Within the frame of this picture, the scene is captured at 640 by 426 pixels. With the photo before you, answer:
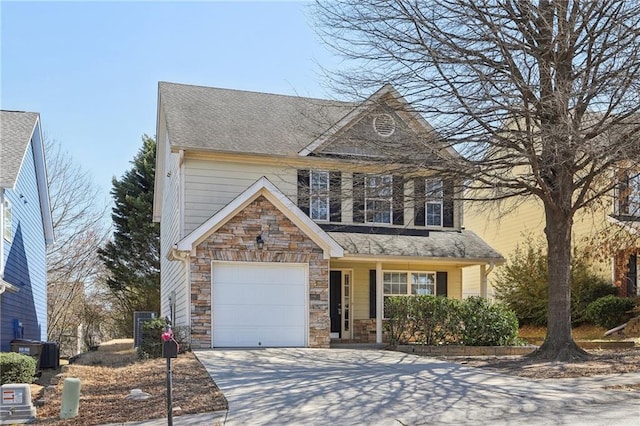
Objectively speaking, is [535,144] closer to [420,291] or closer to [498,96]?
[498,96]

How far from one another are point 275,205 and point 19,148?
23.1 feet

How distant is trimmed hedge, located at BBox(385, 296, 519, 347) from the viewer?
1706 centimetres

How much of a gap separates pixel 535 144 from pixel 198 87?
500 inches

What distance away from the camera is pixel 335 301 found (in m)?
20.2

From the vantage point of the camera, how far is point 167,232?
23.6 meters

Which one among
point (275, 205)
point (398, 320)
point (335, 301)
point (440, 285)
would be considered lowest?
point (398, 320)

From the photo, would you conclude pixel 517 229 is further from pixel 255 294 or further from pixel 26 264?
pixel 26 264

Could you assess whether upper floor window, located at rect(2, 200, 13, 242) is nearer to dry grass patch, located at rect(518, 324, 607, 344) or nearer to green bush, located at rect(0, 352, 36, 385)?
green bush, located at rect(0, 352, 36, 385)

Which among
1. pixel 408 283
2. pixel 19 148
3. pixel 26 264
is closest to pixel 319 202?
pixel 408 283

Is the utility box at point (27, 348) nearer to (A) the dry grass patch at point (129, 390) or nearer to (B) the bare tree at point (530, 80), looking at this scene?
(A) the dry grass patch at point (129, 390)

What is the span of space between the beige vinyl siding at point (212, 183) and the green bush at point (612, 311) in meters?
11.6

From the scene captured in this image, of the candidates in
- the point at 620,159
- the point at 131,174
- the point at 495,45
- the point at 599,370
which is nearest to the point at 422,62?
the point at 495,45

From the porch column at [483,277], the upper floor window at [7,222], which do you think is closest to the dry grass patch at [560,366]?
the porch column at [483,277]

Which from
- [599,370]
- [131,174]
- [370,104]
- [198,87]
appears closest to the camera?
[599,370]
